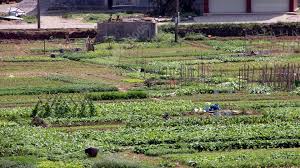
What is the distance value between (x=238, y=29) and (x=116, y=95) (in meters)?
29.3

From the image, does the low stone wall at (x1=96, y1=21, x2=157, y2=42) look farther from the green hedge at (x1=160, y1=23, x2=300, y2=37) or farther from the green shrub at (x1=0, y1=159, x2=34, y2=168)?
the green shrub at (x1=0, y1=159, x2=34, y2=168)

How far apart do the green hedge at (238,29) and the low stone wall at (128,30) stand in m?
3.96

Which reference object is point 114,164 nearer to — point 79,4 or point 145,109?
point 145,109

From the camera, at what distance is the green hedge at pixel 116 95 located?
44.0 metres

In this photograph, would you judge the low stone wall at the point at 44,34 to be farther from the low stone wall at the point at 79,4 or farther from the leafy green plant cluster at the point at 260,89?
the leafy green plant cluster at the point at 260,89

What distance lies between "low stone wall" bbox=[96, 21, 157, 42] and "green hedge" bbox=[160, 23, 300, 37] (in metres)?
3.96

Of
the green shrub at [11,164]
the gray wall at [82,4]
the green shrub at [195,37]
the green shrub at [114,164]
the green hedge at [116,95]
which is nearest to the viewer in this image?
the green shrub at [114,164]

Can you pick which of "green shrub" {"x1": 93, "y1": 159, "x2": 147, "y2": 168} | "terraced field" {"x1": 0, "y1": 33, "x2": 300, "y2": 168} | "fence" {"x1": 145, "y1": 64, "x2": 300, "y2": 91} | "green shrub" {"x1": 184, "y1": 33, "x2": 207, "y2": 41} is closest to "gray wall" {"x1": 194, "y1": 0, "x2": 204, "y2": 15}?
"green shrub" {"x1": 184, "y1": 33, "x2": 207, "y2": 41}

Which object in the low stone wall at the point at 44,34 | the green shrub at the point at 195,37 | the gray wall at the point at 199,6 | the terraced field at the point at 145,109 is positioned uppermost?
the gray wall at the point at 199,6

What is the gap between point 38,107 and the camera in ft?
130

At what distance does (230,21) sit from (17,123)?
135 ft

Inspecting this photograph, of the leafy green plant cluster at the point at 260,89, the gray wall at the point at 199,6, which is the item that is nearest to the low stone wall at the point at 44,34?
the gray wall at the point at 199,6

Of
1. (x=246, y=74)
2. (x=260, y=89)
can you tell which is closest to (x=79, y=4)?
(x=246, y=74)

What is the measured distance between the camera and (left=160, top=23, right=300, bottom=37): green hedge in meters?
71.9
